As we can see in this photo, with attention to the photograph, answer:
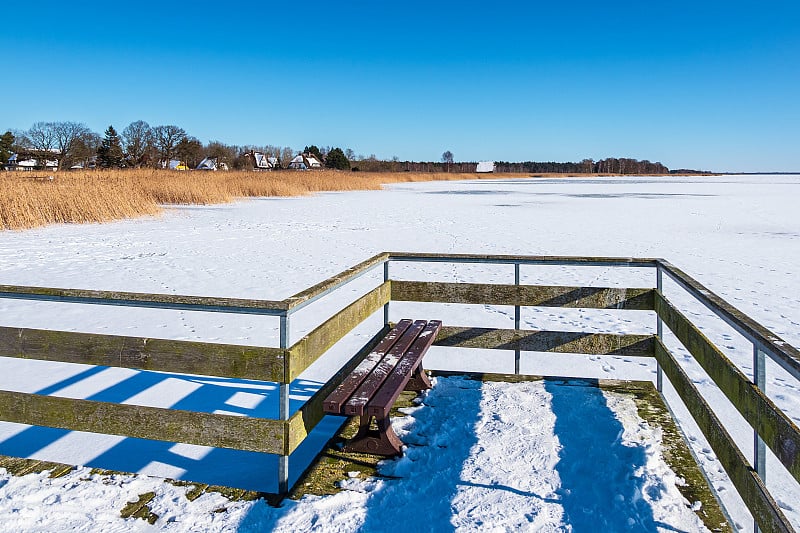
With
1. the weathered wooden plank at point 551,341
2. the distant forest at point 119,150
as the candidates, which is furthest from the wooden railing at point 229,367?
the distant forest at point 119,150

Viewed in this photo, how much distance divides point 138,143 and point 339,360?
294 feet

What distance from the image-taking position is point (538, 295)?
199 inches

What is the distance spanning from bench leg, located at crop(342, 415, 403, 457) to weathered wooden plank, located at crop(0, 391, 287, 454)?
0.68 m

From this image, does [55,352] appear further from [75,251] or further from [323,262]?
[75,251]

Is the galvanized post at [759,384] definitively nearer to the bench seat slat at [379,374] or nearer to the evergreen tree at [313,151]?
the bench seat slat at [379,374]

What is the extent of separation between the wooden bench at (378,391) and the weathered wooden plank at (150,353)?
0.44 meters

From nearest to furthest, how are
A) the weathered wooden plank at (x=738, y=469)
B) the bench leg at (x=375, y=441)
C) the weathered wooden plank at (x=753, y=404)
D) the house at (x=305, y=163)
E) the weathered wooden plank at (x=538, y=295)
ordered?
the weathered wooden plank at (x=753, y=404), the weathered wooden plank at (x=738, y=469), the bench leg at (x=375, y=441), the weathered wooden plank at (x=538, y=295), the house at (x=305, y=163)

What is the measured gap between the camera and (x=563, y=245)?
13.8 metres

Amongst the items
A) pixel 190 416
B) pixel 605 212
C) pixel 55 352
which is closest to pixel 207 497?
→ pixel 190 416

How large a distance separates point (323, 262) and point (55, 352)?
8.06 meters

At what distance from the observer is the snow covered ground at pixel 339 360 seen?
10.1 feet

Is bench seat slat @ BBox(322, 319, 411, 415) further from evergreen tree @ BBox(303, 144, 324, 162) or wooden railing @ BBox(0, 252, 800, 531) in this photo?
evergreen tree @ BBox(303, 144, 324, 162)

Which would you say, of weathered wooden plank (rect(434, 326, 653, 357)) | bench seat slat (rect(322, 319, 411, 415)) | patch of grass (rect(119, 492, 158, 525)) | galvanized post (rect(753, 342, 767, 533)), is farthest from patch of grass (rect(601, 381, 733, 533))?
patch of grass (rect(119, 492, 158, 525))

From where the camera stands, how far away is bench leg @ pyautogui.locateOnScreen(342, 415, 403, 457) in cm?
360
